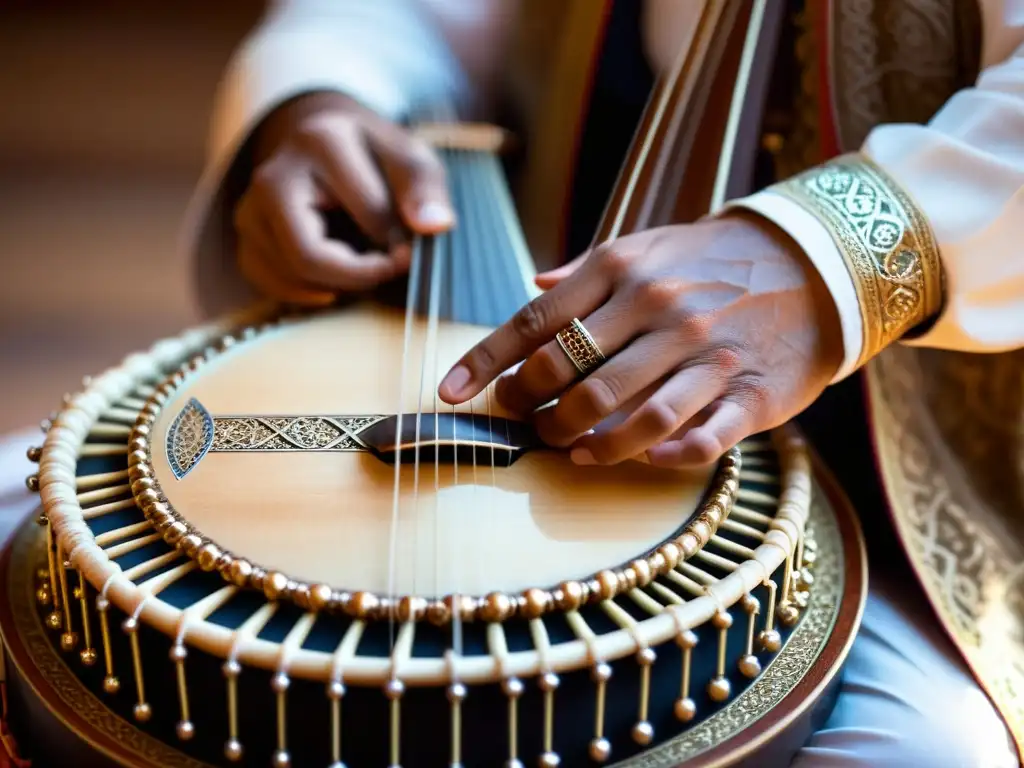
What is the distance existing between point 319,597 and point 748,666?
0.27m

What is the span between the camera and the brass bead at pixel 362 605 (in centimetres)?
56

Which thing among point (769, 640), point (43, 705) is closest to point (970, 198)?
point (769, 640)

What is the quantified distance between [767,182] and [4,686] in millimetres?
841

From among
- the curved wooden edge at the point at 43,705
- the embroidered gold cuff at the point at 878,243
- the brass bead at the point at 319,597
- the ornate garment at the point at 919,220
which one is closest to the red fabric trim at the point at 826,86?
the ornate garment at the point at 919,220

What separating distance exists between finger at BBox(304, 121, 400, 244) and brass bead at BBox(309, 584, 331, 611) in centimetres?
57

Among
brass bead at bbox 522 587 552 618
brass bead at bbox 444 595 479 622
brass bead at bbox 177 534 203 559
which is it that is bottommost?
brass bead at bbox 522 587 552 618

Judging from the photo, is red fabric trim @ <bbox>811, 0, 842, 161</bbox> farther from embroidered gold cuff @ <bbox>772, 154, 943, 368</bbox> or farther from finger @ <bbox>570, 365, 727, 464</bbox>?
finger @ <bbox>570, 365, 727, 464</bbox>

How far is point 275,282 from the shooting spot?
1.03 m

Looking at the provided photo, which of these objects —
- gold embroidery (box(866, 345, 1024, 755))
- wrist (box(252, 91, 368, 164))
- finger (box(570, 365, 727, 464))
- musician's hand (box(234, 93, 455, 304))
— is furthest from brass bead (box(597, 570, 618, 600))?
wrist (box(252, 91, 368, 164))

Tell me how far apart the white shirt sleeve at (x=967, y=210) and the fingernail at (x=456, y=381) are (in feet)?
0.85

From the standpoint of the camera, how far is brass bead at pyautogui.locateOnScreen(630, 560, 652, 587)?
593 mm

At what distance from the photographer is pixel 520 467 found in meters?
0.68

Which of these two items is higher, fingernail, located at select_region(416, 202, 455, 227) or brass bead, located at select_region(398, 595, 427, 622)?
fingernail, located at select_region(416, 202, 455, 227)

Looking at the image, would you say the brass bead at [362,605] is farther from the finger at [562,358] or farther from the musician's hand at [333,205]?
the musician's hand at [333,205]
